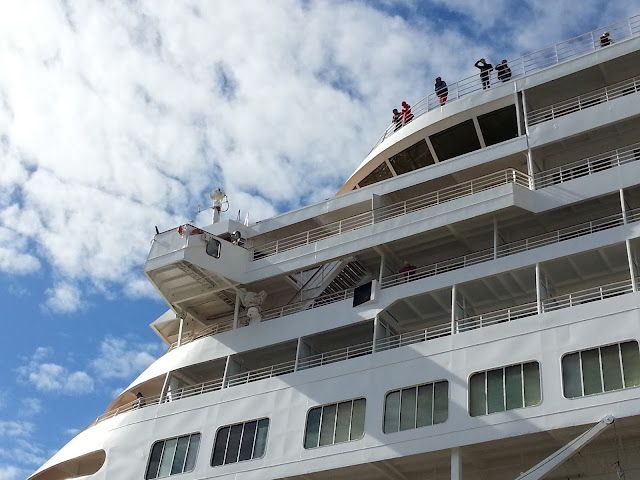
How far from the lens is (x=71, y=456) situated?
86.7 feet

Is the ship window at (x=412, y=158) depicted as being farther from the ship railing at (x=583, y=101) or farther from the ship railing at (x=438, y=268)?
the ship railing at (x=438, y=268)

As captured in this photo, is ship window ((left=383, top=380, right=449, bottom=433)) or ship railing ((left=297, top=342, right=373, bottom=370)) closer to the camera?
ship window ((left=383, top=380, right=449, bottom=433))

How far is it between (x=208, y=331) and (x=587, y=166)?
12.2m

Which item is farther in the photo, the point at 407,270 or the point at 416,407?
the point at 407,270

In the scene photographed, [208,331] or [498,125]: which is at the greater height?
[498,125]

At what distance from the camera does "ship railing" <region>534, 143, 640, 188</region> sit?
2273cm

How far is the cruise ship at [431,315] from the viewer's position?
19016 mm

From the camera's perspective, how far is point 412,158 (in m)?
27.8

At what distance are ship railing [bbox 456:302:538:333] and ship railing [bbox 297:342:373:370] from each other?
268 cm

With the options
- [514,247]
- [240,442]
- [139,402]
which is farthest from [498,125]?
[139,402]

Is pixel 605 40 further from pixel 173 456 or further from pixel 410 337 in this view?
pixel 173 456

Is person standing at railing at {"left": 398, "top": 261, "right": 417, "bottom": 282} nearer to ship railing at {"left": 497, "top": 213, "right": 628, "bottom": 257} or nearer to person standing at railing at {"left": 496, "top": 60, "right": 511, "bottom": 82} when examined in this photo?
ship railing at {"left": 497, "top": 213, "right": 628, "bottom": 257}

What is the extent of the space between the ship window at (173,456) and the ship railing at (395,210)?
6042 millimetres

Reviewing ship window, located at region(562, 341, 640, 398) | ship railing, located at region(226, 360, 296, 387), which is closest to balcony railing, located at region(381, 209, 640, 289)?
ship railing, located at region(226, 360, 296, 387)
